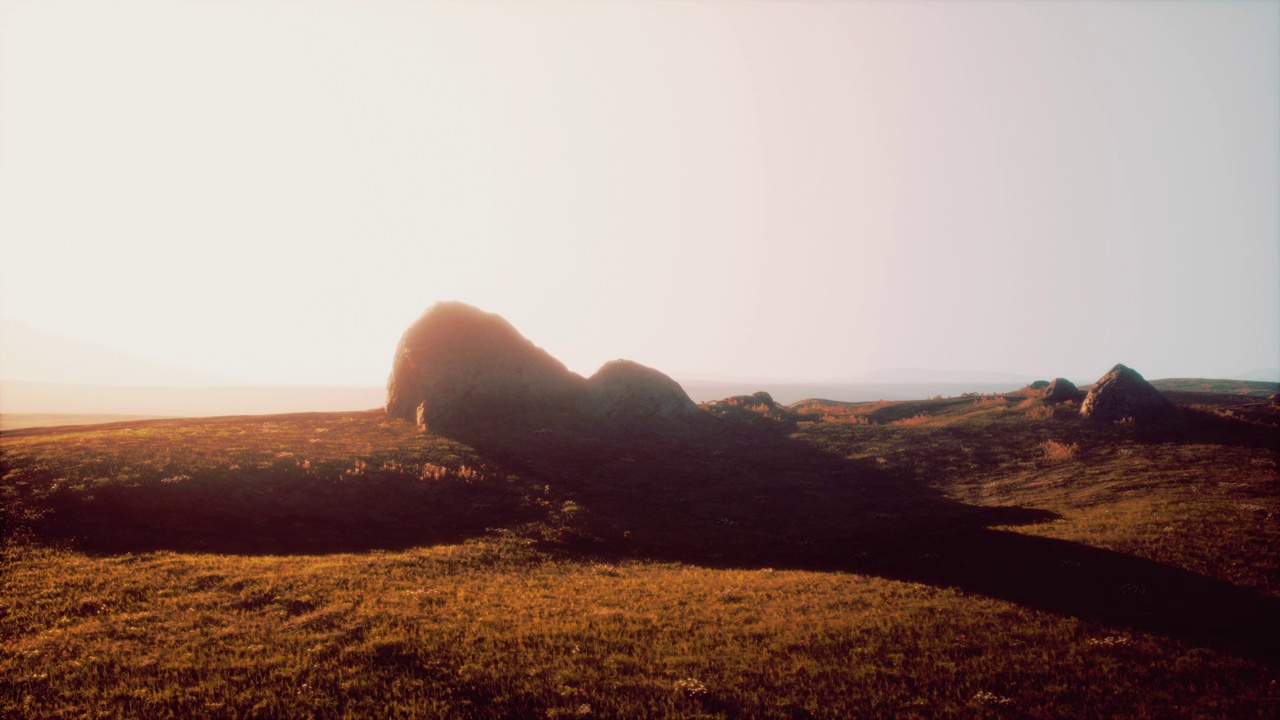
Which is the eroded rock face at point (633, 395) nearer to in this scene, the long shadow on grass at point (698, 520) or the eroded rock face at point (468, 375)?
the eroded rock face at point (468, 375)

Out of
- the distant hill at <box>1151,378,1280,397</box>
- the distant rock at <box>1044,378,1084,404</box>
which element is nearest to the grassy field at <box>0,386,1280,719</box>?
the distant rock at <box>1044,378,1084,404</box>

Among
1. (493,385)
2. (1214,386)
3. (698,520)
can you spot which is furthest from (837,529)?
(1214,386)

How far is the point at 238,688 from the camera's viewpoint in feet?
42.9

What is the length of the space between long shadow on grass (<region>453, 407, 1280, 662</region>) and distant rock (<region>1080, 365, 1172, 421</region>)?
15919 mm

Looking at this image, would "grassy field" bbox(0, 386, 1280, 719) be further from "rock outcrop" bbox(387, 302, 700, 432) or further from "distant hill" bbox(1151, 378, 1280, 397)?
"distant hill" bbox(1151, 378, 1280, 397)

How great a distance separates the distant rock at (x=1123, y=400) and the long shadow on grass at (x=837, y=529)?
52.2 feet

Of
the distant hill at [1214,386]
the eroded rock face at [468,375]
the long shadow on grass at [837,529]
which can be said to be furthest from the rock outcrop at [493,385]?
the distant hill at [1214,386]

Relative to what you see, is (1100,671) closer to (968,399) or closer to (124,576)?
(124,576)

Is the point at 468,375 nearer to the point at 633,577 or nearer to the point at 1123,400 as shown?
the point at 633,577

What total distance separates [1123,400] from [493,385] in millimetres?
58013

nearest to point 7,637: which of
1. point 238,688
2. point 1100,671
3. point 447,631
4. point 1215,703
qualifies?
point 238,688

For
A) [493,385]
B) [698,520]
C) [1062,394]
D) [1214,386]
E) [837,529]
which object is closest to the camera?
[837,529]

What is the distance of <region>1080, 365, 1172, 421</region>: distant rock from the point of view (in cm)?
4744

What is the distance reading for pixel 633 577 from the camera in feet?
82.5
